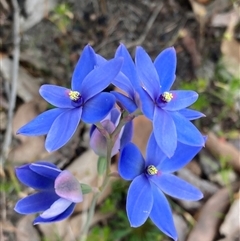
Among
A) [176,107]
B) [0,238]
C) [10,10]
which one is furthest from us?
[10,10]

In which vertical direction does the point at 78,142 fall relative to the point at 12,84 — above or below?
below

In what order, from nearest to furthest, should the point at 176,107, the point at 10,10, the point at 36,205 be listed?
the point at 176,107, the point at 36,205, the point at 10,10

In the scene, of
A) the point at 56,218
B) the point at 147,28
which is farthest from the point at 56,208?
the point at 147,28

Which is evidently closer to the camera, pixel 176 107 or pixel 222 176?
pixel 176 107

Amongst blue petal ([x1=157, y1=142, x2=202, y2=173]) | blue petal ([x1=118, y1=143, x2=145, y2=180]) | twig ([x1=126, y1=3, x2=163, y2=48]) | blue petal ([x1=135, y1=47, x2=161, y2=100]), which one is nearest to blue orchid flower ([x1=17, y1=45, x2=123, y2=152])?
blue petal ([x1=135, y1=47, x2=161, y2=100])

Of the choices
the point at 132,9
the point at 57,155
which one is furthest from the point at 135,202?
the point at 132,9

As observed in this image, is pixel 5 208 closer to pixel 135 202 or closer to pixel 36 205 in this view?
pixel 36 205

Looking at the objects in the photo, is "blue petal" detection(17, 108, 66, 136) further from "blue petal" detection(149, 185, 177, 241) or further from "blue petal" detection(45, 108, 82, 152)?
"blue petal" detection(149, 185, 177, 241)
